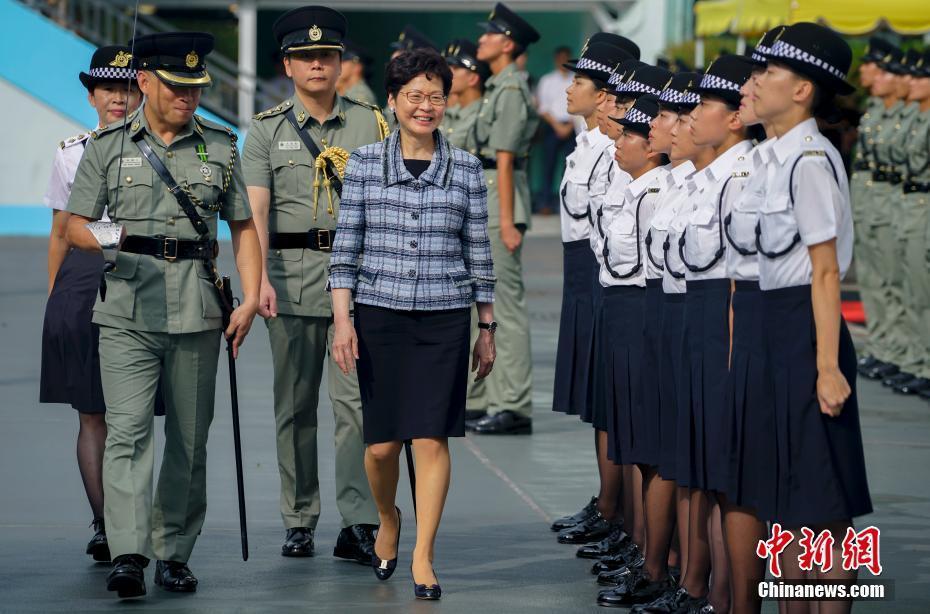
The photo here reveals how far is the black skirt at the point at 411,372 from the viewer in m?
6.73

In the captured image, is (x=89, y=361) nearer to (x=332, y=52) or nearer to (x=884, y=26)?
(x=332, y=52)

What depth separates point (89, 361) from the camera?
724 centimetres

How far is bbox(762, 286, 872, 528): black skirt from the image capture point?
536cm

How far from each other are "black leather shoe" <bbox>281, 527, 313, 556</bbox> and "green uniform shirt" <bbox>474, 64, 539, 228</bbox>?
3.64 meters

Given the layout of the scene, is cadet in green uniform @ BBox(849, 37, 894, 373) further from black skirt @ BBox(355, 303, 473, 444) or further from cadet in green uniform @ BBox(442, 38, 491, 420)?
black skirt @ BBox(355, 303, 473, 444)

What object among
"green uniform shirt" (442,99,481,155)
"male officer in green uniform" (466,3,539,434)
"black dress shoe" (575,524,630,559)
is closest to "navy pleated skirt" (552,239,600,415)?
"black dress shoe" (575,524,630,559)

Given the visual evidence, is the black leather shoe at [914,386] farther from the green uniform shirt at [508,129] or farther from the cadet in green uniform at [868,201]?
the green uniform shirt at [508,129]

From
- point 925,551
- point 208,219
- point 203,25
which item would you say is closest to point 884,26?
point 925,551

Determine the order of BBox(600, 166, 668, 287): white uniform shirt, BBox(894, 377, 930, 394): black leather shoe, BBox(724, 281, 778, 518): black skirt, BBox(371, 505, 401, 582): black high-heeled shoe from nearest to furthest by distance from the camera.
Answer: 1. BBox(724, 281, 778, 518): black skirt
2. BBox(600, 166, 668, 287): white uniform shirt
3. BBox(371, 505, 401, 582): black high-heeled shoe
4. BBox(894, 377, 930, 394): black leather shoe

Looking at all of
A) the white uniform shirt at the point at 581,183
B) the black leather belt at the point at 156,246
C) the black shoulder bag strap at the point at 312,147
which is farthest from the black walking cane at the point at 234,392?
the white uniform shirt at the point at 581,183

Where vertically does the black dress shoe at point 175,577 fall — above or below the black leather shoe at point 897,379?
below

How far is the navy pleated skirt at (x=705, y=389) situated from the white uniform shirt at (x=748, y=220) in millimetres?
212

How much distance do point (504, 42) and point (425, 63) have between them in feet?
14.0

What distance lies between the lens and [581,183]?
8070 mm
